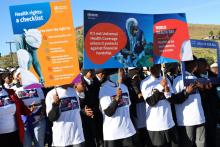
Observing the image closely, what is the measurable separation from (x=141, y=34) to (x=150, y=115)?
1.35 meters

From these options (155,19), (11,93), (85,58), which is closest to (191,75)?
(155,19)

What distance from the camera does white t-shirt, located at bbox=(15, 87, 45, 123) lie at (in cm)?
691

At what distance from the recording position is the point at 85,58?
544 cm

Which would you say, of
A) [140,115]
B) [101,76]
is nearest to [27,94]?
[101,76]

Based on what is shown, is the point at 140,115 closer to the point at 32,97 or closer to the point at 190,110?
the point at 190,110

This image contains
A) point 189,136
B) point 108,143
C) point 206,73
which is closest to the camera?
point 108,143

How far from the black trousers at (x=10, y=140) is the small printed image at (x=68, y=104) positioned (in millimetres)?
1258

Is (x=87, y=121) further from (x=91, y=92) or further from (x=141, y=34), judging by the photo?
(x=141, y=34)

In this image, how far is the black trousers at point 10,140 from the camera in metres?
6.02

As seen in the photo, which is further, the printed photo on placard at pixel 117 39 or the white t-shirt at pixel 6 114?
the white t-shirt at pixel 6 114

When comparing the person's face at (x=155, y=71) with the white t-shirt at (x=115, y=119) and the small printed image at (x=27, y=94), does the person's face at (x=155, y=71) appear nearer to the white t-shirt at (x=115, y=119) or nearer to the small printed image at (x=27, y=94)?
the white t-shirt at (x=115, y=119)

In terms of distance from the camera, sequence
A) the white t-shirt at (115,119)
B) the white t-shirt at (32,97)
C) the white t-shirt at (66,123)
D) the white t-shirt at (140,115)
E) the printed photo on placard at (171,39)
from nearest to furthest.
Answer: the white t-shirt at (66,123) → the white t-shirt at (115,119) → the printed photo on placard at (171,39) → the white t-shirt at (32,97) → the white t-shirt at (140,115)

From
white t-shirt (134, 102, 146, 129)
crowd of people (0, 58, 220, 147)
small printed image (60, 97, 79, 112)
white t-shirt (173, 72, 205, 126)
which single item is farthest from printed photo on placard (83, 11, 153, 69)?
white t-shirt (134, 102, 146, 129)

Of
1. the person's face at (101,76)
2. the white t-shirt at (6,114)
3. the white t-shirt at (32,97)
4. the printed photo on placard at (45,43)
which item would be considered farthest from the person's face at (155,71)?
the white t-shirt at (6,114)
